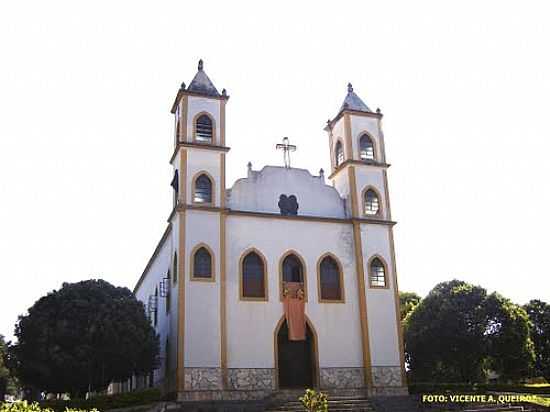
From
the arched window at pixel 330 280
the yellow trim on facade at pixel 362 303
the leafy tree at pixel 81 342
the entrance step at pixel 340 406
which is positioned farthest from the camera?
the arched window at pixel 330 280

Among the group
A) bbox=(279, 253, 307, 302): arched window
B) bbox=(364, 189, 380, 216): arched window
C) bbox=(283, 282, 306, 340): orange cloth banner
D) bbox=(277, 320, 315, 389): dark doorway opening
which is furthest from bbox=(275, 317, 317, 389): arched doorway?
bbox=(364, 189, 380, 216): arched window

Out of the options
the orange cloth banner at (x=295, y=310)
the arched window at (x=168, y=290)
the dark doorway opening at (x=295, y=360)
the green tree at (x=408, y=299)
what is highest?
the green tree at (x=408, y=299)

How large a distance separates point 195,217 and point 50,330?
6731 millimetres

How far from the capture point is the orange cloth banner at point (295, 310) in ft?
76.2

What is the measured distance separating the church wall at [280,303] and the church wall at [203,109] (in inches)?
162

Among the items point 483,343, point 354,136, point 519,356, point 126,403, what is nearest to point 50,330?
point 126,403

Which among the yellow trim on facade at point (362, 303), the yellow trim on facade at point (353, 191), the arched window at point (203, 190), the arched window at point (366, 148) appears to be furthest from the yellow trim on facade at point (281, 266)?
the arched window at point (366, 148)

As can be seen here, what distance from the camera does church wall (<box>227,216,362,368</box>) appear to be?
22.7 metres

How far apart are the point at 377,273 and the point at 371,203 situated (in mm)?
3225

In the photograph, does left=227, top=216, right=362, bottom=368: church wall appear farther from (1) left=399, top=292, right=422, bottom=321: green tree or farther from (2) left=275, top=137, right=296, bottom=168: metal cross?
(1) left=399, top=292, right=422, bottom=321: green tree

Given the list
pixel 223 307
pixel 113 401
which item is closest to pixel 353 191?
pixel 223 307

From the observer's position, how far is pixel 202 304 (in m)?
22.3

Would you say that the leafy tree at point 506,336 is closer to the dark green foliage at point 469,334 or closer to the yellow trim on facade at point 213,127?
the dark green foliage at point 469,334

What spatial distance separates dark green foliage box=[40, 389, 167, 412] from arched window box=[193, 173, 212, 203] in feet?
24.5
